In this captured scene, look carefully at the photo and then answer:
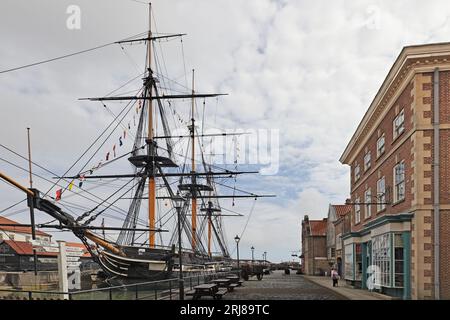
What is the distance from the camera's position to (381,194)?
26734mm

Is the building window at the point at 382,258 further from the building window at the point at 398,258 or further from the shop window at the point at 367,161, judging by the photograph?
the shop window at the point at 367,161

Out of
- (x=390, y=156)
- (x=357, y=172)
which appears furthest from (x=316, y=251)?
(x=390, y=156)

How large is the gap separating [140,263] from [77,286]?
856cm

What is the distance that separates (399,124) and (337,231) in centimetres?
3162

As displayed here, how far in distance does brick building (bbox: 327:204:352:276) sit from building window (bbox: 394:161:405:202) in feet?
63.2

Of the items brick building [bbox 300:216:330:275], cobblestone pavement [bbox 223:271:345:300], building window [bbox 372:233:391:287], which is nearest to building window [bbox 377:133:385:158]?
building window [bbox 372:233:391:287]

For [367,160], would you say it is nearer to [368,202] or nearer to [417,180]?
[368,202]

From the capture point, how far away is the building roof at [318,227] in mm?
72287

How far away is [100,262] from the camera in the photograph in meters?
33.5

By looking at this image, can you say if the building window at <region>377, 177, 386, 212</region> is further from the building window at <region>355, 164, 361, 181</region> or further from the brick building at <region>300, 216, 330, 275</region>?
the brick building at <region>300, 216, 330, 275</region>

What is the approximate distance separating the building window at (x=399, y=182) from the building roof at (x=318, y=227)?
49.1 metres

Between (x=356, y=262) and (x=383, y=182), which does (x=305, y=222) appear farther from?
(x=383, y=182)

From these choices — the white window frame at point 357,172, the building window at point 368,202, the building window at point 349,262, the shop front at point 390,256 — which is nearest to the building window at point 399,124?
the shop front at point 390,256

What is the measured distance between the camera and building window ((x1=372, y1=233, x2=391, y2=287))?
22.1 m
